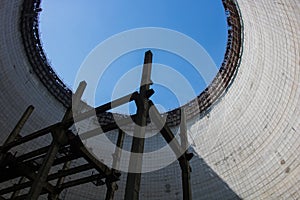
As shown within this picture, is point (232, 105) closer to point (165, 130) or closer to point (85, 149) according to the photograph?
point (165, 130)

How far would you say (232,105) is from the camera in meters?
17.2

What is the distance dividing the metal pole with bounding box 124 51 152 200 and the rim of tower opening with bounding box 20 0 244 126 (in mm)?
9581

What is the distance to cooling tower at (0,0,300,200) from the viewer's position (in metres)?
13.5

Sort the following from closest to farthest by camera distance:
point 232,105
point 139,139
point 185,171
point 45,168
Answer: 1. point 139,139
2. point 45,168
3. point 185,171
4. point 232,105

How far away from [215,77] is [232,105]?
8.86 feet

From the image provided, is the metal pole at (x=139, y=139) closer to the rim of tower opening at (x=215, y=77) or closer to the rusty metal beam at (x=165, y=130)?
the rusty metal beam at (x=165, y=130)

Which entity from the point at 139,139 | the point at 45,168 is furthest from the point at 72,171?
the point at 139,139

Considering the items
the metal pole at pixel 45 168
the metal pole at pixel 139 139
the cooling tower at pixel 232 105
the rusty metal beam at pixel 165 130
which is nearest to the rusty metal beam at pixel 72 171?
the metal pole at pixel 45 168

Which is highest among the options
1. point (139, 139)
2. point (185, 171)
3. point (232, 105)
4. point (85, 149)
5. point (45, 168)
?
point (232, 105)

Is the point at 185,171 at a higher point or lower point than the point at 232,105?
lower

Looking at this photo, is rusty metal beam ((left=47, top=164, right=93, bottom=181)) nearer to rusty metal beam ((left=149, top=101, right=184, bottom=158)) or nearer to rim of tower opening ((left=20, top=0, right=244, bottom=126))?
rusty metal beam ((left=149, top=101, right=184, bottom=158))

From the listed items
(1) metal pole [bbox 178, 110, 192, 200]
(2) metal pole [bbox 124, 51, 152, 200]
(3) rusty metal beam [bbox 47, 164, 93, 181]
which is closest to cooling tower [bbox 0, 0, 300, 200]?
(3) rusty metal beam [bbox 47, 164, 93, 181]

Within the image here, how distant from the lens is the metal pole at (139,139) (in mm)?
6535

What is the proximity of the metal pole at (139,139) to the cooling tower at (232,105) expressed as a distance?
20.9ft
